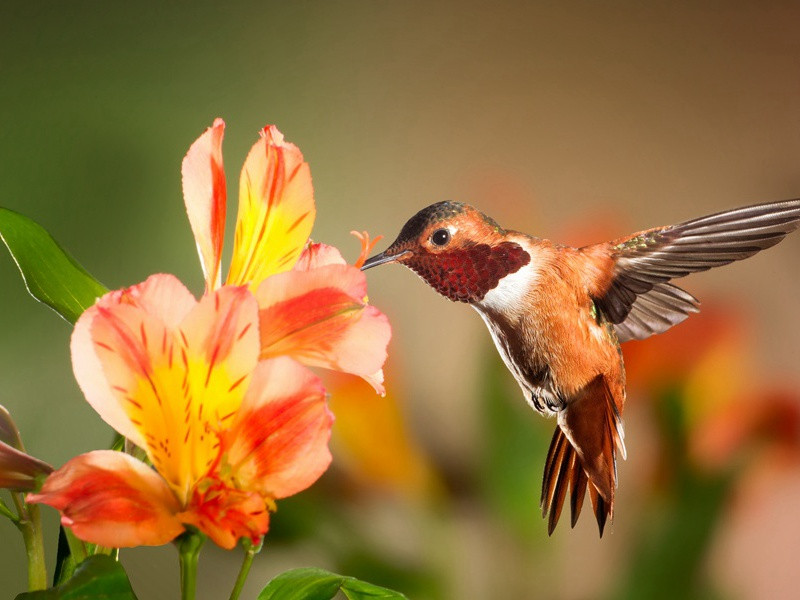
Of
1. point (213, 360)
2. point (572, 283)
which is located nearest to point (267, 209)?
point (213, 360)

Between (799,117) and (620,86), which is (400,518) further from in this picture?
(799,117)

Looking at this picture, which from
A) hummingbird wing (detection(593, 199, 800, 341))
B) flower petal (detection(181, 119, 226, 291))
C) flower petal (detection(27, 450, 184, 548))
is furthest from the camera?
hummingbird wing (detection(593, 199, 800, 341))

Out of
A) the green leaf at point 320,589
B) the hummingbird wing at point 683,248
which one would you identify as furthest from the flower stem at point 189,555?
the hummingbird wing at point 683,248

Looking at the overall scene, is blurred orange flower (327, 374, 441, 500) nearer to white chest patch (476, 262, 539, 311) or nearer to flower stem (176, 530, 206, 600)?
white chest patch (476, 262, 539, 311)

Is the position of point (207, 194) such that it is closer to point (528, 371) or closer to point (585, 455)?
point (528, 371)

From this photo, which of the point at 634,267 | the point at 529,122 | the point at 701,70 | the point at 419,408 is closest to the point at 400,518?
the point at 419,408

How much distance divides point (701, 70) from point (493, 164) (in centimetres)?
31

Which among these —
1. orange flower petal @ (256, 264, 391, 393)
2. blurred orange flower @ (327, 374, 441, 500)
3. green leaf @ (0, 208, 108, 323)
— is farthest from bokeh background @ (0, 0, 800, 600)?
orange flower petal @ (256, 264, 391, 393)

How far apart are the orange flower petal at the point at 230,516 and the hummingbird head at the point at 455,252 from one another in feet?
1.42

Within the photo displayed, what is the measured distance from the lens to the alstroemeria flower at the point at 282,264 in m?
0.49

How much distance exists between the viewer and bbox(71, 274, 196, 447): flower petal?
16.6 inches

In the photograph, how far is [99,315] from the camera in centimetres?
42

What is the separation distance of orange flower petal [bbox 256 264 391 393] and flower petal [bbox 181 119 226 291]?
0.19ft

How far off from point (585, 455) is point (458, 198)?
0.34m
